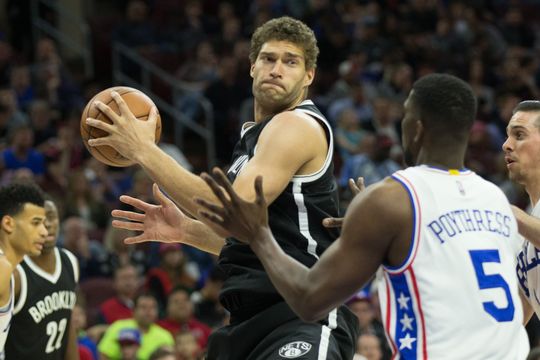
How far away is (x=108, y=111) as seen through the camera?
4449mm

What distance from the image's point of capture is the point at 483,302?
10.9ft

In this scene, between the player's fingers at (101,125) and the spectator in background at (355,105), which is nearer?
the player's fingers at (101,125)

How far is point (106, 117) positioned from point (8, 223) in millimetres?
1917

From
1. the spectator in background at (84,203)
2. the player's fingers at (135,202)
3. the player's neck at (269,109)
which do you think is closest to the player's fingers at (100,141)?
the player's fingers at (135,202)

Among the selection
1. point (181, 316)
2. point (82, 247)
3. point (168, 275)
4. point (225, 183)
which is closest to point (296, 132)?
point (225, 183)

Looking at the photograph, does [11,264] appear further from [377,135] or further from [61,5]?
[61,5]

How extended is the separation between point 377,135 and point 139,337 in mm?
4840

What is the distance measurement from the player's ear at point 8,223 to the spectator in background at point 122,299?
3.53 meters

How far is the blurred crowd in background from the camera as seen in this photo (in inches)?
407

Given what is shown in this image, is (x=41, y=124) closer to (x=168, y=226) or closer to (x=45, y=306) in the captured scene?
(x=45, y=306)

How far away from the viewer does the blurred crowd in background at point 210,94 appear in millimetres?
10336

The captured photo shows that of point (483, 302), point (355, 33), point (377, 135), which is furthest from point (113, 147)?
point (355, 33)

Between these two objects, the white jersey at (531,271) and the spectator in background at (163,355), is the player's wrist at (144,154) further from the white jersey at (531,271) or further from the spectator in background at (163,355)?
the spectator in background at (163,355)

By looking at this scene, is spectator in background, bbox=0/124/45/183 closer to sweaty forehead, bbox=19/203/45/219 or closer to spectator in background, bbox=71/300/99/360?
spectator in background, bbox=71/300/99/360
